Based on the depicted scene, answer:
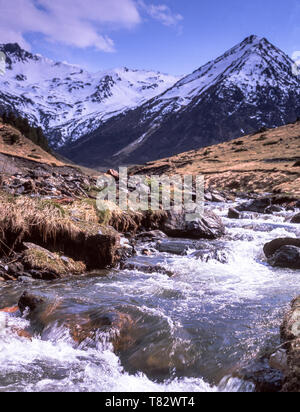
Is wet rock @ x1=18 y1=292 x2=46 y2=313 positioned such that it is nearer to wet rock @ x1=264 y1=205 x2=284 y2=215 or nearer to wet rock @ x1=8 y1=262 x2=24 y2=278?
wet rock @ x1=8 y1=262 x2=24 y2=278

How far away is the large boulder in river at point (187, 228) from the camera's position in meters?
13.2

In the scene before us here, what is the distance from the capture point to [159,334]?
5605 millimetres

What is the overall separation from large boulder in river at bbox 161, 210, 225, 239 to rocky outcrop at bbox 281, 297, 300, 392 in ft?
26.3

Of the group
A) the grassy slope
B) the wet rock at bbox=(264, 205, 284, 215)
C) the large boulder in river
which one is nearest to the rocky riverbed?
the large boulder in river

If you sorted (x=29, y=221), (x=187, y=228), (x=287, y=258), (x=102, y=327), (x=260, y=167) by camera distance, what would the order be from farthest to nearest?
(x=260, y=167) < (x=187, y=228) < (x=287, y=258) < (x=29, y=221) < (x=102, y=327)

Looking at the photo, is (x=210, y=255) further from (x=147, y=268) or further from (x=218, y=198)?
(x=218, y=198)

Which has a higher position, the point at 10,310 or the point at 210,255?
the point at 210,255

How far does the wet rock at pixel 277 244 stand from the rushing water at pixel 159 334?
147 centimetres

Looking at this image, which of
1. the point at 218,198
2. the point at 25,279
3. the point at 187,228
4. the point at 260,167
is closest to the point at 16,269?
the point at 25,279

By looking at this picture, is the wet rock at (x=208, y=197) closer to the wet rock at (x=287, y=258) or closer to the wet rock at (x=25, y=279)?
the wet rock at (x=287, y=258)

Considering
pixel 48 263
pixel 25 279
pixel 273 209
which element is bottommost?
→ pixel 25 279

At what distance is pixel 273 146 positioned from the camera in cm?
5769

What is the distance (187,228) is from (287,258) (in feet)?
14.2
